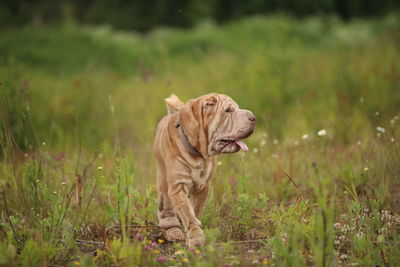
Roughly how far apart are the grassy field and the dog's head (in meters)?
0.54

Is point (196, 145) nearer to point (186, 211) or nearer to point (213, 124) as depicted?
point (213, 124)

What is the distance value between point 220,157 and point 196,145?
2.09m

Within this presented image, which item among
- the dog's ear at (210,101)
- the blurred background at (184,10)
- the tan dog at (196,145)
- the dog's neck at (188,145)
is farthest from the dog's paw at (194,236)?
the blurred background at (184,10)

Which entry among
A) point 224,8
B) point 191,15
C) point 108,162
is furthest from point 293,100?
point 224,8

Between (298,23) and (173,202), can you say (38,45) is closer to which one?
(298,23)

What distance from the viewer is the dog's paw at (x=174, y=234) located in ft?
11.9

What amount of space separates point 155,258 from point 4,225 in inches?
50.9

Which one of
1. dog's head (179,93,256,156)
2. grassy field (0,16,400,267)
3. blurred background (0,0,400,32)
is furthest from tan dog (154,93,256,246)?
blurred background (0,0,400,32)

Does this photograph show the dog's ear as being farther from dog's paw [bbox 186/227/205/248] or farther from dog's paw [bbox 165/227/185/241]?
dog's paw [bbox 165/227/185/241]

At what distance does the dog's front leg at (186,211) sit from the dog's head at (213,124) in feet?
1.15

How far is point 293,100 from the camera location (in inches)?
357

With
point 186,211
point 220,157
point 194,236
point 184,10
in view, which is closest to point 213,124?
point 186,211

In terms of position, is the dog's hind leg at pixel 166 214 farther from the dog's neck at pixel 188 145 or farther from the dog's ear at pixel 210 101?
the dog's ear at pixel 210 101

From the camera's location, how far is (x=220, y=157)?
5.49 meters
